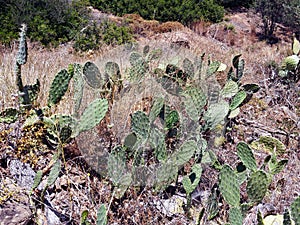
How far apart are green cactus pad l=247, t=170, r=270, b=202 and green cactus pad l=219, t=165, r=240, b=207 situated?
8 cm

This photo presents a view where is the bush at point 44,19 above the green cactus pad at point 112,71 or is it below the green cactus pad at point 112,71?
below

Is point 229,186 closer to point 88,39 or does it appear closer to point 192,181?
point 192,181

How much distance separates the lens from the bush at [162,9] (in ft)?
40.7

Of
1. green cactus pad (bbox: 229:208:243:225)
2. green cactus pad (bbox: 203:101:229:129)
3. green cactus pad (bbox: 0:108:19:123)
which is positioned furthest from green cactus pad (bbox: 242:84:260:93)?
green cactus pad (bbox: 0:108:19:123)

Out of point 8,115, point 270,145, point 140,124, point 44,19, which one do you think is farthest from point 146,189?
point 44,19

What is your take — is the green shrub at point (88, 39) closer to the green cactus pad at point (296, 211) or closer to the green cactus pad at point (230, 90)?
the green cactus pad at point (230, 90)

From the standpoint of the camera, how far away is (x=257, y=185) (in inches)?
76.5

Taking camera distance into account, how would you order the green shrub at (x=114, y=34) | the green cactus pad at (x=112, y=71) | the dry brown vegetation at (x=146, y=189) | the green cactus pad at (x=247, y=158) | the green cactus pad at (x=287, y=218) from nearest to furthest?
the green cactus pad at (x=287, y=218) → the dry brown vegetation at (x=146, y=189) → the green cactus pad at (x=247, y=158) → the green cactus pad at (x=112, y=71) → the green shrub at (x=114, y=34)

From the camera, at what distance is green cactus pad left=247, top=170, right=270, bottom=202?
1919 mm

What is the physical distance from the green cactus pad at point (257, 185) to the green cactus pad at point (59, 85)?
113cm

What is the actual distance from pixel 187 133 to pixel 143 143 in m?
0.45

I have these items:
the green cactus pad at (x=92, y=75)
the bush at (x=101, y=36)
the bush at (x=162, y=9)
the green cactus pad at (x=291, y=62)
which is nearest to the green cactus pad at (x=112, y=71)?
the green cactus pad at (x=92, y=75)

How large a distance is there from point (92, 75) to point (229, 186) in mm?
1268

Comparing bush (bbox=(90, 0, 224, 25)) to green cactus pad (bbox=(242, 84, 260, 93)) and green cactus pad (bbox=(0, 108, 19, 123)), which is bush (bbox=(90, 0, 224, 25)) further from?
green cactus pad (bbox=(0, 108, 19, 123))
